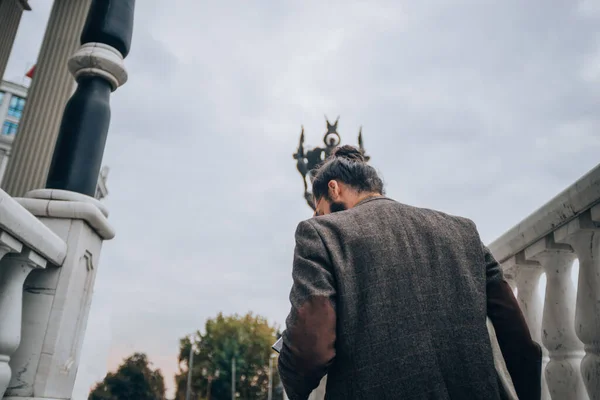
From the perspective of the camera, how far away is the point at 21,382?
165cm

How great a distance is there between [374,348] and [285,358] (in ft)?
0.91

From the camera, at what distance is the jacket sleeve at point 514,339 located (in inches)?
56.7

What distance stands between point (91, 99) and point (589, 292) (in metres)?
2.47

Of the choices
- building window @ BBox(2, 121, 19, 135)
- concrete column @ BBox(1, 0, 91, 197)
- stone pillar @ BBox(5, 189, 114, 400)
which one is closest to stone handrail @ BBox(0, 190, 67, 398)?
stone pillar @ BBox(5, 189, 114, 400)

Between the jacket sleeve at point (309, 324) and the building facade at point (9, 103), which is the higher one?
the building facade at point (9, 103)

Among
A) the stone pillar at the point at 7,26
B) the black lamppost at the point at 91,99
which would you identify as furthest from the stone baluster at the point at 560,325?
the stone pillar at the point at 7,26

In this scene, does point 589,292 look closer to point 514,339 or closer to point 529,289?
point 514,339

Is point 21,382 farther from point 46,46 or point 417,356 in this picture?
point 46,46

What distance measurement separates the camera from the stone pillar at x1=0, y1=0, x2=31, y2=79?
671 centimetres

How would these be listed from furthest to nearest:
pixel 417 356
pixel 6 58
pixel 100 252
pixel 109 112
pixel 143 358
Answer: pixel 143 358, pixel 6 58, pixel 109 112, pixel 100 252, pixel 417 356

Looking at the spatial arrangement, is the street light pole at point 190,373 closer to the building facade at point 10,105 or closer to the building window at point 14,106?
the building facade at point 10,105

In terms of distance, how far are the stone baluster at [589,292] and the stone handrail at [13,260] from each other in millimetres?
1959

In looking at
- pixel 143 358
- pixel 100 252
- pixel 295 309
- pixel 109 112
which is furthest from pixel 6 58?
pixel 143 358

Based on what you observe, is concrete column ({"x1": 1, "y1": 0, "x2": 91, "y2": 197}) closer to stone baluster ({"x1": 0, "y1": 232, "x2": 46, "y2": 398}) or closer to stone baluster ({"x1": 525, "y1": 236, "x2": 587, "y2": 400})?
stone baluster ({"x1": 0, "y1": 232, "x2": 46, "y2": 398})
